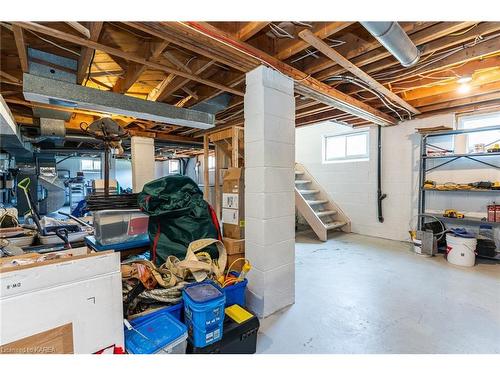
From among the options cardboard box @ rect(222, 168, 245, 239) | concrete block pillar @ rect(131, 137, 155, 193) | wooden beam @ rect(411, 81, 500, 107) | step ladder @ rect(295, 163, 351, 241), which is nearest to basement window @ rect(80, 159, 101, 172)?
concrete block pillar @ rect(131, 137, 155, 193)

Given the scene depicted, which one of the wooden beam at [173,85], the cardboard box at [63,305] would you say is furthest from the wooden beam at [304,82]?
the cardboard box at [63,305]

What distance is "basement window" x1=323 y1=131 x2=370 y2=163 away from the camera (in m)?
5.04

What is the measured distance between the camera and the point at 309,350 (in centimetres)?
161

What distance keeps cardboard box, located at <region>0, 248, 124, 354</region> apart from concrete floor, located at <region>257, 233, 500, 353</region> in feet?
3.37

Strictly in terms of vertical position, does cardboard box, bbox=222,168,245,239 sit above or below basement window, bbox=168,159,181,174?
below

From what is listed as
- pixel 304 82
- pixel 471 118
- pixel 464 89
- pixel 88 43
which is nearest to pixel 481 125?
pixel 471 118

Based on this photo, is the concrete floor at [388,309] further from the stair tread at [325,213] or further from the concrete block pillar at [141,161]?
the concrete block pillar at [141,161]

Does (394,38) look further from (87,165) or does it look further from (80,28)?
(87,165)

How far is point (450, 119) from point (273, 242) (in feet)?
12.6

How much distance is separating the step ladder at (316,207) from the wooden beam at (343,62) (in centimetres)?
237

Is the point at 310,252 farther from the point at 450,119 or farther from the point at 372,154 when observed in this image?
the point at 450,119

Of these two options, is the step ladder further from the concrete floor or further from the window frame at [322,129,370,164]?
the concrete floor

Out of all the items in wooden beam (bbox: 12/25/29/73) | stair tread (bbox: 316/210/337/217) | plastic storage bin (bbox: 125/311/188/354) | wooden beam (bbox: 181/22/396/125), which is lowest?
plastic storage bin (bbox: 125/311/188/354)

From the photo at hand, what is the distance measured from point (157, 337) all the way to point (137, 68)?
94.9 inches
